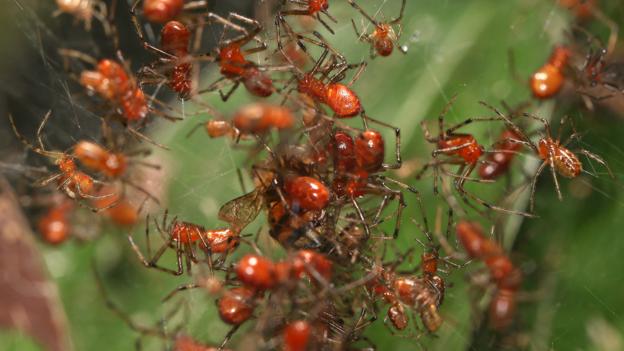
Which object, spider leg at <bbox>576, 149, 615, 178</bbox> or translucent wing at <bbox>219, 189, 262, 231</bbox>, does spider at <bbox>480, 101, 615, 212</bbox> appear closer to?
spider leg at <bbox>576, 149, 615, 178</bbox>

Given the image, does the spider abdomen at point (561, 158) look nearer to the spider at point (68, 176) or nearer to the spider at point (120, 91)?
the spider at point (120, 91)

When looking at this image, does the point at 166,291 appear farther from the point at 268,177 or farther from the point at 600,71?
the point at 600,71

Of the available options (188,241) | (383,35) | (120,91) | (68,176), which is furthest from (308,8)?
(68,176)

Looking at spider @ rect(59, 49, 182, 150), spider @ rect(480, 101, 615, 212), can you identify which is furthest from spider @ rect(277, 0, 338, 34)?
spider @ rect(480, 101, 615, 212)

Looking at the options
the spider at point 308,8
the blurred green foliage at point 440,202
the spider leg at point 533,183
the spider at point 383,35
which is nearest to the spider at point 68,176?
the blurred green foliage at point 440,202

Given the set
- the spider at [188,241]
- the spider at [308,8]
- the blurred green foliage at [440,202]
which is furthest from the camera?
the spider at [308,8]
